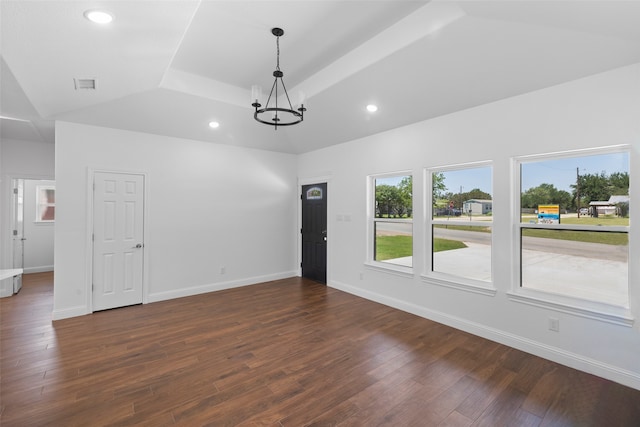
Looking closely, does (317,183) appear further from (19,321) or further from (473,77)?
(19,321)

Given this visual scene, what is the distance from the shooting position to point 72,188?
13.6ft

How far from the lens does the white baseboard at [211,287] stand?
191 inches

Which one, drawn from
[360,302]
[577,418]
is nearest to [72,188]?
[360,302]

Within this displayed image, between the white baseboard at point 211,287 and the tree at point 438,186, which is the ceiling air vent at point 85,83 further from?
the tree at point 438,186

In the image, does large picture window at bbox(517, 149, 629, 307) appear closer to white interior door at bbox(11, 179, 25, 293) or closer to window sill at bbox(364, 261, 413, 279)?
window sill at bbox(364, 261, 413, 279)

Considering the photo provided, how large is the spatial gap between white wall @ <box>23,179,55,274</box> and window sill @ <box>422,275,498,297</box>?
8.28 m

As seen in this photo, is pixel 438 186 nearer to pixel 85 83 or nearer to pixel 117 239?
pixel 85 83

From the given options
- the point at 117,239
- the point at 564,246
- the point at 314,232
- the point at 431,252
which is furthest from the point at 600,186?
the point at 117,239

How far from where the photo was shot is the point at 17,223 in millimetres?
5930

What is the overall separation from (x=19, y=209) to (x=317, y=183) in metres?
6.23

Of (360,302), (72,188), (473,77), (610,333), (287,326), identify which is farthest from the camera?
(360,302)

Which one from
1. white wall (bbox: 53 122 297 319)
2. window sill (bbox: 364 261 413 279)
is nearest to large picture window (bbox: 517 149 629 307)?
window sill (bbox: 364 261 413 279)

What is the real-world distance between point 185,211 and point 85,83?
2415 mm

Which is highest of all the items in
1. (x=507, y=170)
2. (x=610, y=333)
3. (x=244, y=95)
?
(x=244, y=95)
